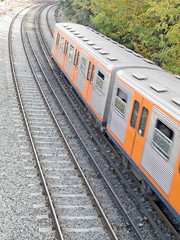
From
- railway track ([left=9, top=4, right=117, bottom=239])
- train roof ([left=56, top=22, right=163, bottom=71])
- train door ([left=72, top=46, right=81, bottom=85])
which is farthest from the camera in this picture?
train door ([left=72, top=46, right=81, bottom=85])

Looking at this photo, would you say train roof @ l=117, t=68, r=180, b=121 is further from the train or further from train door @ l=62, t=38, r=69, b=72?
train door @ l=62, t=38, r=69, b=72

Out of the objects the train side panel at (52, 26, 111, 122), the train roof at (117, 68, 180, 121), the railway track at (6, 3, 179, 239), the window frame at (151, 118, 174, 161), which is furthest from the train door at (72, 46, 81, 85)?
the window frame at (151, 118, 174, 161)

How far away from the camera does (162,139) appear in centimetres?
812

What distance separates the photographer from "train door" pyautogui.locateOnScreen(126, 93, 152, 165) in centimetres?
892

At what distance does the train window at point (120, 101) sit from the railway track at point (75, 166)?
1.78 metres

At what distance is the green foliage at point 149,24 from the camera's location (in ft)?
46.1

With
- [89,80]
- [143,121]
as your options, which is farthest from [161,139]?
[89,80]

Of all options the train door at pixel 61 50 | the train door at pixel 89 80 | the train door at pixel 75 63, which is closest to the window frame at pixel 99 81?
the train door at pixel 89 80

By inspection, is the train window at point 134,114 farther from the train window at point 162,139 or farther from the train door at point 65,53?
the train door at point 65,53

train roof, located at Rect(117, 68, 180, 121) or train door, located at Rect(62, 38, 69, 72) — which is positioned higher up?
train roof, located at Rect(117, 68, 180, 121)

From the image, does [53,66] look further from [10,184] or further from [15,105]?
[10,184]

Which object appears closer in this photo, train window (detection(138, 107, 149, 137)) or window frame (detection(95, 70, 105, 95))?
train window (detection(138, 107, 149, 137))

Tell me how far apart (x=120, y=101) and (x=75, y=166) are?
2467mm

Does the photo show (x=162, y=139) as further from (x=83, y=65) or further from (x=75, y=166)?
(x=83, y=65)
